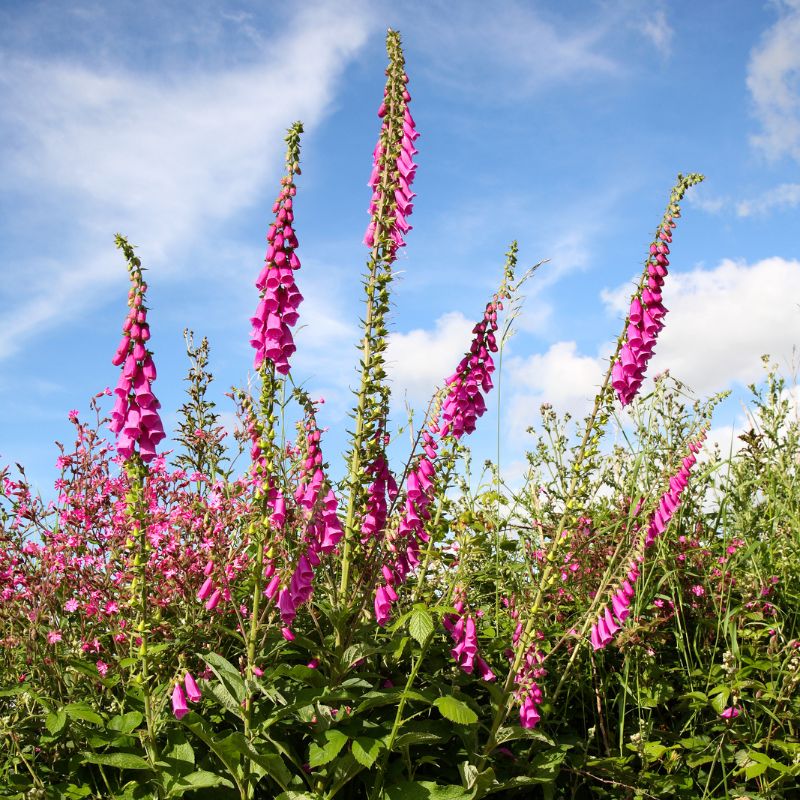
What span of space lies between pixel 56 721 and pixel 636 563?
2.99m

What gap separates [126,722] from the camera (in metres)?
3.79

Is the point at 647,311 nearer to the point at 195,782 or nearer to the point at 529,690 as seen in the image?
the point at 529,690

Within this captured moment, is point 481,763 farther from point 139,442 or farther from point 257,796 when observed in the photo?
point 139,442

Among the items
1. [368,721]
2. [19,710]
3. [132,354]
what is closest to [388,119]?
[132,354]

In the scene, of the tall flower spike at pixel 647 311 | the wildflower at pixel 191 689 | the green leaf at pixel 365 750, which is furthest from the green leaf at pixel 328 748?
the tall flower spike at pixel 647 311

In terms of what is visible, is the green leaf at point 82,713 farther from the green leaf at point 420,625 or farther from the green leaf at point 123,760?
the green leaf at point 420,625

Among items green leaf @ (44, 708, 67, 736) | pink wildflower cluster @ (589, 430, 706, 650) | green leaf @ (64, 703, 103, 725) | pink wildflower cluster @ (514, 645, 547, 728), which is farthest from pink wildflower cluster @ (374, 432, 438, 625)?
green leaf @ (44, 708, 67, 736)

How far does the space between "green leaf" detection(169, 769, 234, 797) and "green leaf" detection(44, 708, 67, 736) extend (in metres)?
0.68

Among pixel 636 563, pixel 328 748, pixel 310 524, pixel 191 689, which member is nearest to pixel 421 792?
pixel 328 748

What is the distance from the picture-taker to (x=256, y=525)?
3.60 metres

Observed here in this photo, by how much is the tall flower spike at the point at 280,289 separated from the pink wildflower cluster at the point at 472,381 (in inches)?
43.7

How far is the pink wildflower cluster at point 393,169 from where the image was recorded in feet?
13.8

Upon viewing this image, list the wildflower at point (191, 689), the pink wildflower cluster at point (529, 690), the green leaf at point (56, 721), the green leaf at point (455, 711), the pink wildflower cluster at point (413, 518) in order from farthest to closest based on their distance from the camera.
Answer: the pink wildflower cluster at point (413, 518) → the pink wildflower cluster at point (529, 690) → the green leaf at point (56, 721) → the wildflower at point (191, 689) → the green leaf at point (455, 711)

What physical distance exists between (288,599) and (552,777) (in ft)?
5.40
